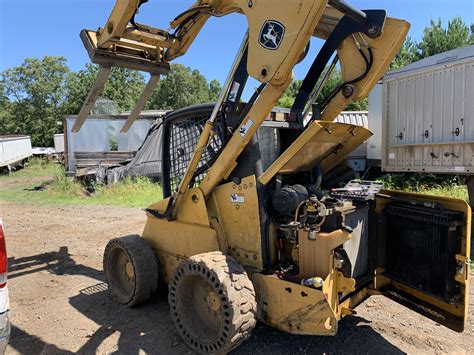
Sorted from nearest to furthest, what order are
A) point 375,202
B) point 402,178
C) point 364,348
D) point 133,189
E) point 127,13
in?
1. point 364,348
2. point 375,202
3. point 127,13
4. point 402,178
5. point 133,189

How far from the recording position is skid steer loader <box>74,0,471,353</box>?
118 inches

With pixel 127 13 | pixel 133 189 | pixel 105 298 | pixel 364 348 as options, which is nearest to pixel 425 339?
pixel 364 348

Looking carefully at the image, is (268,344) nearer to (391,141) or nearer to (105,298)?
(105,298)

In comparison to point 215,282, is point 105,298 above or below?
below

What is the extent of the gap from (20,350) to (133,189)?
1060cm

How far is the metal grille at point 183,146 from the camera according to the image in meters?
3.95

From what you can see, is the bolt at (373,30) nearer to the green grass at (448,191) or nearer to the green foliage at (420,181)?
the green grass at (448,191)

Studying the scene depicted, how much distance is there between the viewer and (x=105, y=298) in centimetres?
466

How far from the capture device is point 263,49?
3000 millimetres

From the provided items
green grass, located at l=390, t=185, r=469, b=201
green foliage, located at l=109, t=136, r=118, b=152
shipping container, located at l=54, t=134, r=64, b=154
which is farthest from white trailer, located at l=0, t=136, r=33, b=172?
green grass, located at l=390, t=185, r=469, b=201

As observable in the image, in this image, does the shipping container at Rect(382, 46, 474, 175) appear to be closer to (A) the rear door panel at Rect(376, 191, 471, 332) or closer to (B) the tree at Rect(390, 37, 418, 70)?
(A) the rear door panel at Rect(376, 191, 471, 332)

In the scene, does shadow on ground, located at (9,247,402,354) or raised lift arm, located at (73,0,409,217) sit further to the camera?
shadow on ground, located at (9,247,402,354)

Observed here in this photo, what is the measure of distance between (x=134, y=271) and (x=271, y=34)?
2795mm

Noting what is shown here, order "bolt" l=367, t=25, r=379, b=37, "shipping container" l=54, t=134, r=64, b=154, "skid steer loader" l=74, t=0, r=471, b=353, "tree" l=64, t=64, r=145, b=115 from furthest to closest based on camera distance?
"tree" l=64, t=64, r=145, b=115, "shipping container" l=54, t=134, r=64, b=154, "bolt" l=367, t=25, r=379, b=37, "skid steer loader" l=74, t=0, r=471, b=353
